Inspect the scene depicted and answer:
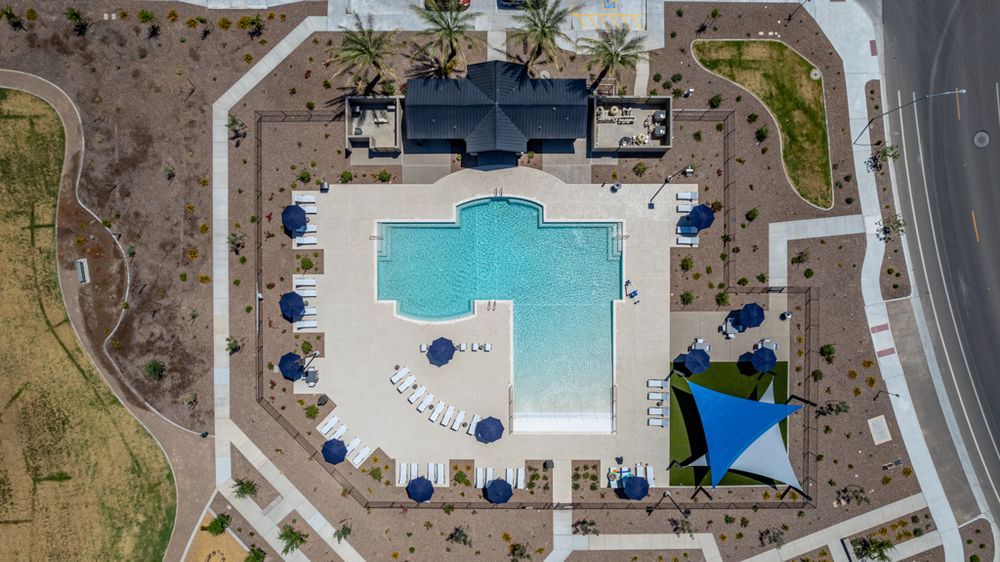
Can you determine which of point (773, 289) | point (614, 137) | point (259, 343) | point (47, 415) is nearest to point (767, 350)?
point (773, 289)

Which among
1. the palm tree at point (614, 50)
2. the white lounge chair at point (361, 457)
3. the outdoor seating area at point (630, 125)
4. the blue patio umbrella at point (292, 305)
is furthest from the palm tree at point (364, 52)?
the white lounge chair at point (361, 457)

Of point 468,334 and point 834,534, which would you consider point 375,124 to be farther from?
point 834,534

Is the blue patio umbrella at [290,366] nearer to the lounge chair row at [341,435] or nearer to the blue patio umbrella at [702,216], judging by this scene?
the lounge chair row at [341,435]

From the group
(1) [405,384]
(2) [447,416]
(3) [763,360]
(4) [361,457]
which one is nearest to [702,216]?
(3) [763,360]

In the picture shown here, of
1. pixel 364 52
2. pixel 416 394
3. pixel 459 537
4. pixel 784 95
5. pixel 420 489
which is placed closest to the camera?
pixel 364 52

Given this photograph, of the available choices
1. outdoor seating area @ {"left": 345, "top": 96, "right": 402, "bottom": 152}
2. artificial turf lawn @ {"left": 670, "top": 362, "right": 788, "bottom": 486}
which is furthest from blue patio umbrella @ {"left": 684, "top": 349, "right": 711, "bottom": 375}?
outdoor seating area @ {"left": 345, "top": 96, "right": 402, "bottom": 152}

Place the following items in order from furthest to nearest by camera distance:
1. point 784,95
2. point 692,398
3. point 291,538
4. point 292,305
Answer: point 692,398, point 784,95, point 291,538, point 292,305

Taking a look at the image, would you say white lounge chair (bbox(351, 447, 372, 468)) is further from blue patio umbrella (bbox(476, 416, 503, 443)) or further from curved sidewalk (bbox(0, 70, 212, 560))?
curved sidewalk (bbox(0, 70, 212, 560))
